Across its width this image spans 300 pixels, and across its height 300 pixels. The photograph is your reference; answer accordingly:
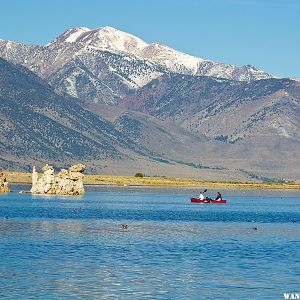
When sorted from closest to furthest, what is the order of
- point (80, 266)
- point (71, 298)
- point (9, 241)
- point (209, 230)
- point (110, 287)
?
1. point (71, 298)
2. point (110, 287)
3. point (80, 266)
4. point (9, 241)
5. point (209, 230)

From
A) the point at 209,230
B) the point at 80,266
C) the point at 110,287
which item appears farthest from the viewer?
the point at 209,230

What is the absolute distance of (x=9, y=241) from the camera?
90188 mm

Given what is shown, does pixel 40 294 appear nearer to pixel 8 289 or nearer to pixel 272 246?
pixel 8 289

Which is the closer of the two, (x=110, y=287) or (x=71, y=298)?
(x=71, y=298)

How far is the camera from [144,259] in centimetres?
7819

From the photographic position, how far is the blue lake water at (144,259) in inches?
2430

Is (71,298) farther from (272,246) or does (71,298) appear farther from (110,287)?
(272,246)

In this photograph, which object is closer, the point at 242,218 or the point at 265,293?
the point at 265,293

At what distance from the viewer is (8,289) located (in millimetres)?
60562

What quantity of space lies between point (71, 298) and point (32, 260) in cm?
1786

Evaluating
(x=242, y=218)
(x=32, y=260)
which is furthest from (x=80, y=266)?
(x=242, y=218)

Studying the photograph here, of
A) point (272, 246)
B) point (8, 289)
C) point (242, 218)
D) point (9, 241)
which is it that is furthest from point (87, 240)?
point (242, 218)

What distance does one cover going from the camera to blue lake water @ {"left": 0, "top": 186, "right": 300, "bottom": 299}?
61719 mm

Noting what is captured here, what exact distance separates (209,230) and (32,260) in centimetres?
4373
